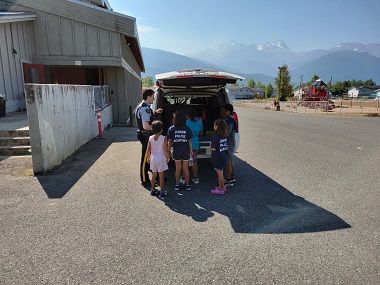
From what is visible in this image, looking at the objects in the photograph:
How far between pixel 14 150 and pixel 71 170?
218 cm

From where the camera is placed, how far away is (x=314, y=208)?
4.25m

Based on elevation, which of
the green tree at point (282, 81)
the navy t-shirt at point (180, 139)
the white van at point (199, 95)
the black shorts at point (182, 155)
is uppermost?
the green tree at point (282, 81)

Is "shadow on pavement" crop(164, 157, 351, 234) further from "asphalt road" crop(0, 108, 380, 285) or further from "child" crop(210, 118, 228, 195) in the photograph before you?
"child" crop(210, 118, 228, 195)

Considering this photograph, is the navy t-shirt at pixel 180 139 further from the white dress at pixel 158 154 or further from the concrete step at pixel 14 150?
the concrete step at pixel 14 150

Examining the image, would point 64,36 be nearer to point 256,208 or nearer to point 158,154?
point 158,154

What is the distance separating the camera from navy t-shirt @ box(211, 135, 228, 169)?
482 cm

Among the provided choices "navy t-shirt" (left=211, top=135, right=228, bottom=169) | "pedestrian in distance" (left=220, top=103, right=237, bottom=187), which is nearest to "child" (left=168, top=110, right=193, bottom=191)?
"navy t-shirt" (left=211, top=135, right=228, bottom=169)

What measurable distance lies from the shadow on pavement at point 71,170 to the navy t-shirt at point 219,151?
2781 mm

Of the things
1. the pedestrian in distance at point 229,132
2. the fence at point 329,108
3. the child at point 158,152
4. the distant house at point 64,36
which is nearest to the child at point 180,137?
the child at point 158,152

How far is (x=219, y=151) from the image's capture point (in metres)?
4.84

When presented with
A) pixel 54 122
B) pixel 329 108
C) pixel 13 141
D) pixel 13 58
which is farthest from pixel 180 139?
pixel 329 108

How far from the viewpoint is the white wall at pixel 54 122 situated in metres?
5.64

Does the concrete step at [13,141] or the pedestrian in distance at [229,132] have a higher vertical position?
the pedestrian in distance at [229,132]

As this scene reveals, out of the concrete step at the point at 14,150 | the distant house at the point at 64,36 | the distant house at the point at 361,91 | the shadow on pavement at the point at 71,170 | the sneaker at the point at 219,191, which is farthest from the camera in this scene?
the distant house at the point at 361,91
